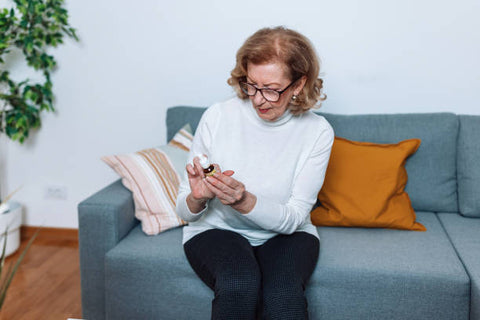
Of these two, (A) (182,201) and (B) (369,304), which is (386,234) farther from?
(A) (182,201)

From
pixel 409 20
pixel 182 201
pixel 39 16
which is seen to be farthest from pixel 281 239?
pixel 39 16

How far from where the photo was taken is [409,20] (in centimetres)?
219

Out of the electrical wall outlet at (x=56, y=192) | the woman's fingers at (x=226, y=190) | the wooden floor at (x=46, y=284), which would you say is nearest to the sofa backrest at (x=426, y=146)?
the woman's fingers at (x=226, y=190)

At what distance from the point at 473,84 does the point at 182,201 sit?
61.6 inches

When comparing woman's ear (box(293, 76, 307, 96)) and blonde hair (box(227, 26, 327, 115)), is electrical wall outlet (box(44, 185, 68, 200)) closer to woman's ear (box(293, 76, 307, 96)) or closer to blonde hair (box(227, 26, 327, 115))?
blonde hair (box(227, 26, 327, 115))

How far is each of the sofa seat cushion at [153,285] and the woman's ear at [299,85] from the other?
0.69 meters

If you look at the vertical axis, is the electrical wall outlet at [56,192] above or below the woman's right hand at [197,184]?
below

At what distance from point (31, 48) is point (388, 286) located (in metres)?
1.96

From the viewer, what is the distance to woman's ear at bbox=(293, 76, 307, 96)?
1.55 m

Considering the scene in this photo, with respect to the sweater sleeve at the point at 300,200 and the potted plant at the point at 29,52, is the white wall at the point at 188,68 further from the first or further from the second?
the sweater sleeve at the point at 300,200

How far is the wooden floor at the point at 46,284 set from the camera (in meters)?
1.96

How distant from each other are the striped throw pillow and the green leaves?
32.2 inches

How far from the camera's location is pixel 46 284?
2.19 meters

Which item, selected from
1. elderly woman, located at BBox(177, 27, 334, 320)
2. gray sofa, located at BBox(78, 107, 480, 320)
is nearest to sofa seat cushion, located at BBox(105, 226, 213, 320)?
gray sofa, located at BBox(78, 107, 480, 320)
